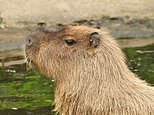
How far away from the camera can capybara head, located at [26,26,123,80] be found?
534 centimetres

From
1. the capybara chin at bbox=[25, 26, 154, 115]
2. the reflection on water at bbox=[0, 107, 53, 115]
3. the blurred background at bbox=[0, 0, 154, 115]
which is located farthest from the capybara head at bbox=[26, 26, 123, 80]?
the blurred background at bbox=[0, 0, 154, 115]

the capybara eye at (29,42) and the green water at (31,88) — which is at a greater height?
the capybara eye at (29,42)

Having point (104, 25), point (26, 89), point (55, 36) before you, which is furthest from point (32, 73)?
point (55, 36)

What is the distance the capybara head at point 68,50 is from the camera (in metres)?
5.34

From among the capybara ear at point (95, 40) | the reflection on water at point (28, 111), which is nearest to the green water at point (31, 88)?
the reflection on water at point (28, 111)

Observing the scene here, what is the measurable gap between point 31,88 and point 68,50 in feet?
11.4

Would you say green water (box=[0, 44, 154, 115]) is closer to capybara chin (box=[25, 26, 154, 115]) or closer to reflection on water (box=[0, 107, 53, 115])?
reflection on water (box=[0, 107, 53, 115])

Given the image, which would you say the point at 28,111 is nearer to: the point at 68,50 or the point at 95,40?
the point at 68,50

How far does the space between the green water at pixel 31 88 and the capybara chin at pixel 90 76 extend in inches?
95.2

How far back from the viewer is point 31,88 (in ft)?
29.0

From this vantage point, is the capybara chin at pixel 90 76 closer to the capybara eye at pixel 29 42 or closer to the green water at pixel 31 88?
the capybara eye at pixel 29 42

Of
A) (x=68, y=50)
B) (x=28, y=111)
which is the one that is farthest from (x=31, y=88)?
(x=68, y=50)

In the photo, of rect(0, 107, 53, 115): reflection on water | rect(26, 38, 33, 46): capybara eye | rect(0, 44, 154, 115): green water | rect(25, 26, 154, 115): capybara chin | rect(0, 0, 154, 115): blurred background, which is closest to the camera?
rect(25, 26, 154, 115): capybara chin

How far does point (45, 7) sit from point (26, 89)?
148 inches
